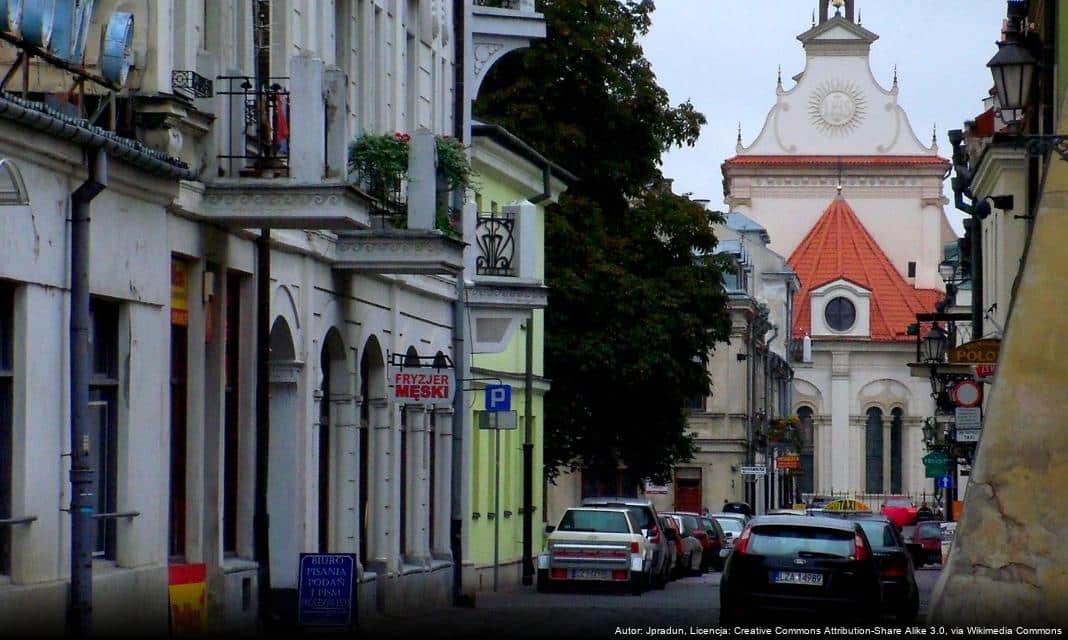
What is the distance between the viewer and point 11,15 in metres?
15.9

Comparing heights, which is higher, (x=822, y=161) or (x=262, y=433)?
(x=822, y=161)

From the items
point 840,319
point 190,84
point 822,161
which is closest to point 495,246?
point 190,84

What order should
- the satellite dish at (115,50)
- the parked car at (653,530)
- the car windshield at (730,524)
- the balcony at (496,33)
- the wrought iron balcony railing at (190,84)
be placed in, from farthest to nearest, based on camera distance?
the car windshield at (730,524) < the parked car at (653,530) < the balcony at (496,33) < the wrought iron balcony railing at (190,84) < the satellite dish at (115,50)

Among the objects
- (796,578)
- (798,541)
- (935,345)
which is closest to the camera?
(796,578)

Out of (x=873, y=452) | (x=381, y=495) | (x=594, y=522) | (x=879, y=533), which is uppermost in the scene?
(x=381, y=495)

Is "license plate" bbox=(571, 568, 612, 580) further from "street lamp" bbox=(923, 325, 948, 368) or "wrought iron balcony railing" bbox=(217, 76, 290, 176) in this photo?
"wrought iron balcony railing" bbox=(217, 76, 290, 176)

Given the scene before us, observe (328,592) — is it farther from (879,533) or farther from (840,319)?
(840,319)

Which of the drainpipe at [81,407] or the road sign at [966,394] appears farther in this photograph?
the road sign at [966,394]

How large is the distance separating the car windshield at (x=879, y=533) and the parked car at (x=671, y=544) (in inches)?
428

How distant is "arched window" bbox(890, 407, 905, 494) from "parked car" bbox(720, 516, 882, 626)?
103 metres

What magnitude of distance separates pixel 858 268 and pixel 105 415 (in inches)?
4454

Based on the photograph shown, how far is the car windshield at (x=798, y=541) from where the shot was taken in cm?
2462

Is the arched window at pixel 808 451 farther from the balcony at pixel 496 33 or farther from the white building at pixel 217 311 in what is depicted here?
the white building at pixel 217 311

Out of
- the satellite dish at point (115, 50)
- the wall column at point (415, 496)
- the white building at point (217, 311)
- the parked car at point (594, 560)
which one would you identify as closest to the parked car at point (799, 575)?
the white building at point (217, 311)
